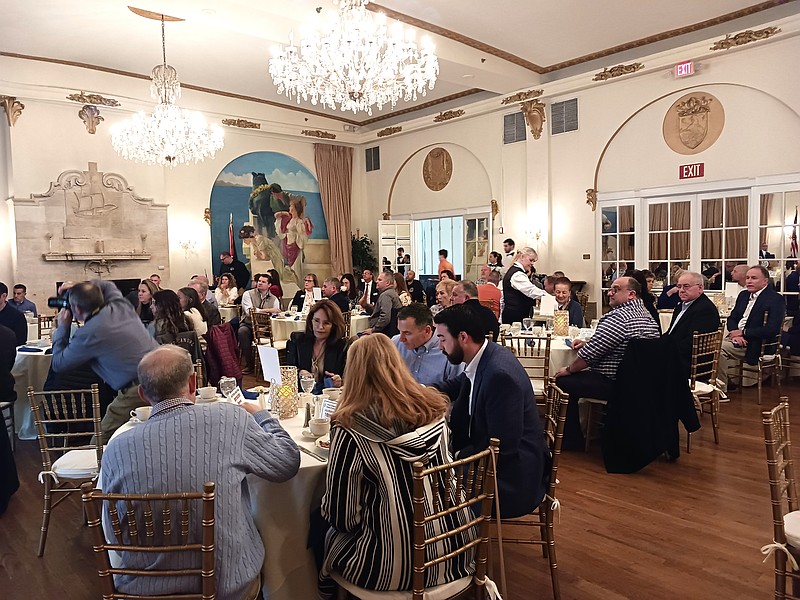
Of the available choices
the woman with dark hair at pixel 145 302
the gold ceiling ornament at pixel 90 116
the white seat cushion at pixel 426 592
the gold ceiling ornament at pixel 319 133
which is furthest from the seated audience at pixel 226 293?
the white seat cushion at pixel 426 592

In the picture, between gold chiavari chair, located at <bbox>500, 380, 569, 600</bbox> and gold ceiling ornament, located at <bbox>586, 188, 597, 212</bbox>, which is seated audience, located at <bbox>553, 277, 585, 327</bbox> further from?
gold ceiling ornament, located at <bbox>586, 188, 597, 212</bbox>

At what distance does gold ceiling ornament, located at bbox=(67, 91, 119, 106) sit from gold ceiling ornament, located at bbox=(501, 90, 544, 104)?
282 inches

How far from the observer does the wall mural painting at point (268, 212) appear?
12.6 meters

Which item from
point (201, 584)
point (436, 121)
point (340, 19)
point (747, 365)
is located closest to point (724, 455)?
point (747, 365)

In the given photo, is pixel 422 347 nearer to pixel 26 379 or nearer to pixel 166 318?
pixel 166 318

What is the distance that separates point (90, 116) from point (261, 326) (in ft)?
19.0

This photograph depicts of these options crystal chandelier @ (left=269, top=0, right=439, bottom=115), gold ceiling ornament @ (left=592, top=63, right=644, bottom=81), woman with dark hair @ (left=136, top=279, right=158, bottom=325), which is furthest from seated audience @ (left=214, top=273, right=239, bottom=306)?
gold ceiling ornament @ (left=592, top=63, right=644, bottom=81)

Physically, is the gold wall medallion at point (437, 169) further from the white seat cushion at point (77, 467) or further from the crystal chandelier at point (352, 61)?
the white seat cushion at point (77, 467)

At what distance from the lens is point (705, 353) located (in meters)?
5.17

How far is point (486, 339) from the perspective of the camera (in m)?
3.00

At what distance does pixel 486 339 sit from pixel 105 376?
273cm

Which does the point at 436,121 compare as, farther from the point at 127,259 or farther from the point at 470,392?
the point at 470,392

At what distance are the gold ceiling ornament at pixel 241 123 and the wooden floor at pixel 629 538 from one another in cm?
909

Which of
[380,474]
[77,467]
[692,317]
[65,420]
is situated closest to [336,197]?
[692,317]
